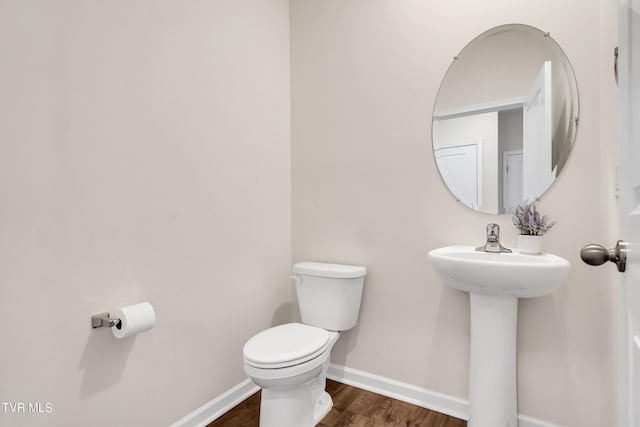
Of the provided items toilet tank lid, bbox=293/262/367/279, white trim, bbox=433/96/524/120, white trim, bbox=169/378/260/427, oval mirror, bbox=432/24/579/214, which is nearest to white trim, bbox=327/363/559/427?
white trim, bbox=169/378/260/427

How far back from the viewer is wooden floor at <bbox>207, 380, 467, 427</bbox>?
164 centimetres

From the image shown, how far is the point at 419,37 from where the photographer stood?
1781mm

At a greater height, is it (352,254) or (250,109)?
(250,109)

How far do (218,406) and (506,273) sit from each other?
1468 mm

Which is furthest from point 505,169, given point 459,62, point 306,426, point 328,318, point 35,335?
point 35,335

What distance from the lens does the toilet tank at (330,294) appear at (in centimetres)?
183

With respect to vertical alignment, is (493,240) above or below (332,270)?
above

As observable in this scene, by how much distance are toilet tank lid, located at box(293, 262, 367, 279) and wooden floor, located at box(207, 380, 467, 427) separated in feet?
2.19

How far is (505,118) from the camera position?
159cm

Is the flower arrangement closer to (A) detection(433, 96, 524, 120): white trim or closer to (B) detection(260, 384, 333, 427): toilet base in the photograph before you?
(A) detection(433, 96, 524, 120): white trim

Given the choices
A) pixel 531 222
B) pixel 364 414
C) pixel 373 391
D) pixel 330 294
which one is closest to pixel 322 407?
pixel 364 414

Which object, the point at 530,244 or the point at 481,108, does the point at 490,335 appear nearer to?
the point at 530,244

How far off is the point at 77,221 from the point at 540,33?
2.01m

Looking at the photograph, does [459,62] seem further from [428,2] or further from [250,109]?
[250,109]
